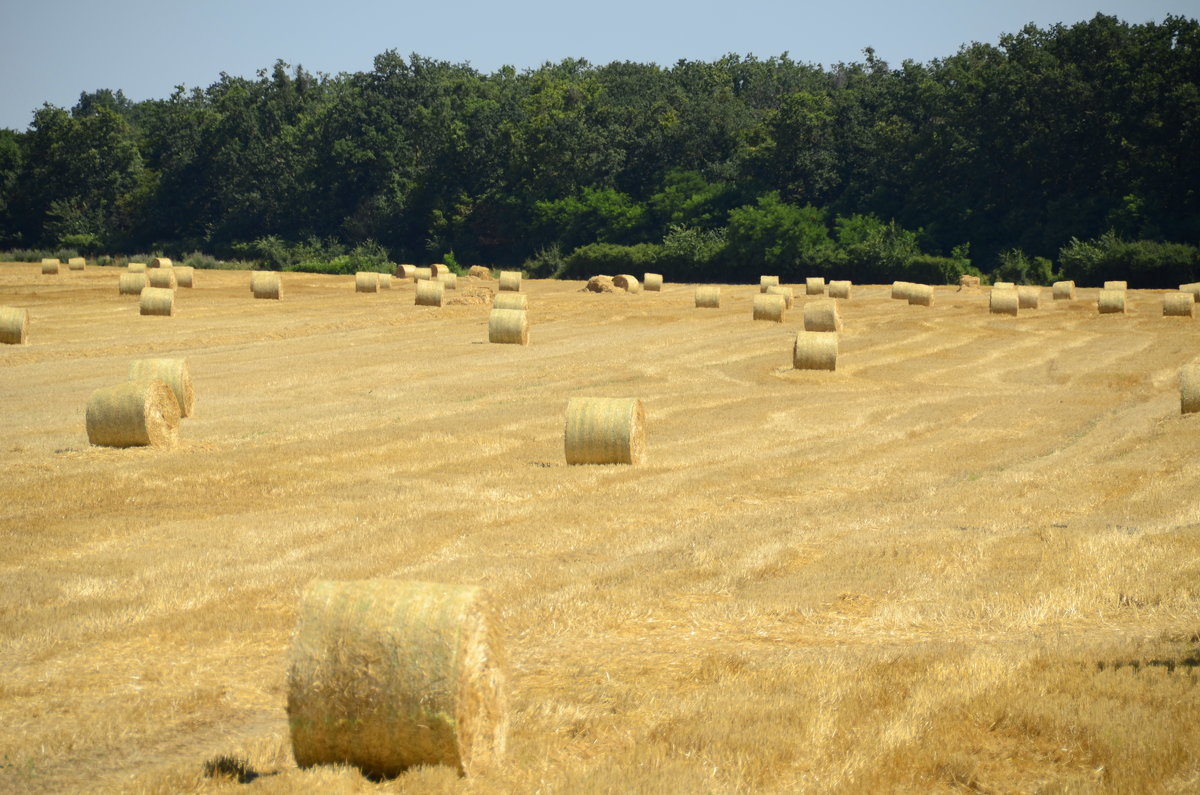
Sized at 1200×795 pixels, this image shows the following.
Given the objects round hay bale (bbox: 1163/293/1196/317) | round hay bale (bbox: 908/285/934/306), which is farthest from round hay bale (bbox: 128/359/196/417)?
round hay bale (bbox: 908/285/934/306)

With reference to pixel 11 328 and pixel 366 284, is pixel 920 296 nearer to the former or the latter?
pixel 366 284

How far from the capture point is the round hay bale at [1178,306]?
47.3 meters

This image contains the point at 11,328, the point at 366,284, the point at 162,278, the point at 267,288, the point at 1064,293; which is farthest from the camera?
the point at 366,284

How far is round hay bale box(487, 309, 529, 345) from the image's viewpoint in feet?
131

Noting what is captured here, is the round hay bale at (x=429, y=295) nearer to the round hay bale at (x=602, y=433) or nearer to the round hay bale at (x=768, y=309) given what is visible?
the round hay bale at (x=768, y=309)

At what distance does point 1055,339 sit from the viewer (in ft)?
140

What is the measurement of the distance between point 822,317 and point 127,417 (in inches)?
1024

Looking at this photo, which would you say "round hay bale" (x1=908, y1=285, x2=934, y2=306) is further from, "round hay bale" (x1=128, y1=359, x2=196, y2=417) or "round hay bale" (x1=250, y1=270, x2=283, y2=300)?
"round hay bale" (x1=128, y1=359, x2=196, y2=417)

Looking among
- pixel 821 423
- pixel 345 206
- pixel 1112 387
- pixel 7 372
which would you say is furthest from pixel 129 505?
pixel 345 206

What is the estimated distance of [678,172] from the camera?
99.1m

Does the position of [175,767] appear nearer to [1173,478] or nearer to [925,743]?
[925,743]

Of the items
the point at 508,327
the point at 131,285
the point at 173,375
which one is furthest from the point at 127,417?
the point at 131,285

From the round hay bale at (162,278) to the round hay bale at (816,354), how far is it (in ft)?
107

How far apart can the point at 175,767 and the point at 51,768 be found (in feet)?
2.58
